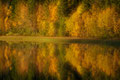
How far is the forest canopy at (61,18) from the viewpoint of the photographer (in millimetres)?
43000

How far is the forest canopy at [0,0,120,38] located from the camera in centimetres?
4300

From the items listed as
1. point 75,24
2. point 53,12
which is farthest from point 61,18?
point 75,24

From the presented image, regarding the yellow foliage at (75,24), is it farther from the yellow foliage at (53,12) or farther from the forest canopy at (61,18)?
the yellow foliage at (53,12)

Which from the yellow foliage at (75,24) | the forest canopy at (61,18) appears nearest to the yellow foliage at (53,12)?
the forest canopy at (61,18)

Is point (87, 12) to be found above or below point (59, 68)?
above

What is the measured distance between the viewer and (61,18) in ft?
175

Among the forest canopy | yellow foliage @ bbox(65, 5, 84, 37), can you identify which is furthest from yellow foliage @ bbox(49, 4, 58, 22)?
yellow foliage @ bbox(65, 5, 84, 37)

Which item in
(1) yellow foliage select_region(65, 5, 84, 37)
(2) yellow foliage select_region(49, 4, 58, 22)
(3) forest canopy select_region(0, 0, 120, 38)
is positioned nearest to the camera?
(3) forest canopy select_region(0, 0, 120, 38)

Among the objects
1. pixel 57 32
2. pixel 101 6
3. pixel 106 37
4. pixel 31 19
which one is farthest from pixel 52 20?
pixel 106 37

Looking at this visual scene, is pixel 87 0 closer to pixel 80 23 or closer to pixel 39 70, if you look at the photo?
pixel 80 23

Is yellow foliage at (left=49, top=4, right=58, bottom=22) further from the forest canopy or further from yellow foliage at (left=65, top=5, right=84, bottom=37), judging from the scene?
yellow foliage at (left=65, top=5, right=84, bottom=37)

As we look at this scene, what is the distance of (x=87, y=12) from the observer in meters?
47.5

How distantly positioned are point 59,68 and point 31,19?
4393 cm

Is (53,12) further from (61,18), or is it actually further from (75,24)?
(75,24)
